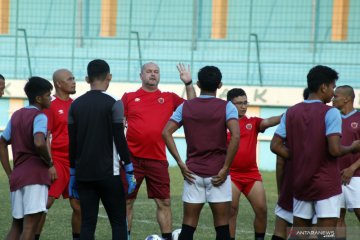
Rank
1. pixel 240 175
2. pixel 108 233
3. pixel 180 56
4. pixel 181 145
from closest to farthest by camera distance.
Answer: pixel 240 175 < pixel 108 233 < pixel 181 145 < pixel 180 56

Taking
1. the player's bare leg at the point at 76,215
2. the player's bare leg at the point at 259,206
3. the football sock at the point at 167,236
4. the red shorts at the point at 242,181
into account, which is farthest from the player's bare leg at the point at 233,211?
the player's bare leg at the point at 76,215

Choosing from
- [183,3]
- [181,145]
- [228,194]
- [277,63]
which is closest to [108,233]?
[228,194]

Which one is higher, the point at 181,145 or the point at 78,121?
the point at 78,121

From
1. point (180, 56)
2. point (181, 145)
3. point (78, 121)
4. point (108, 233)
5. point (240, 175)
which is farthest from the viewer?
point (180, 56)

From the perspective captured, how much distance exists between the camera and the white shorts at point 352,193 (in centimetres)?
997

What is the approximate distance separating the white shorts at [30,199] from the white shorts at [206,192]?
4.35 ft

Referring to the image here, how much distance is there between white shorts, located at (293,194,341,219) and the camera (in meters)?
7.56

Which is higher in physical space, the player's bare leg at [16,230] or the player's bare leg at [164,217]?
the player's bare leg at [16,230]

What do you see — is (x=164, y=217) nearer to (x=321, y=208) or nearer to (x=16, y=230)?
(x=16, y=230)

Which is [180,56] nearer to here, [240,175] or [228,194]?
[240,175]

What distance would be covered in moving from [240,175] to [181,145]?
11642 millimetres

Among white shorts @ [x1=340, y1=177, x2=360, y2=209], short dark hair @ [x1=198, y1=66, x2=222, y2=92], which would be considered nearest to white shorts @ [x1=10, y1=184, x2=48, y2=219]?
short dark hair @ [x1=198, y1=66, x2=222, y2=92]

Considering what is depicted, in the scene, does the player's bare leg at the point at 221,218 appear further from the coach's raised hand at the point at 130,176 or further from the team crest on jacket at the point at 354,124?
the team crest on jacket at the point at 354,124

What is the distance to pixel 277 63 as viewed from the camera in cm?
2272
